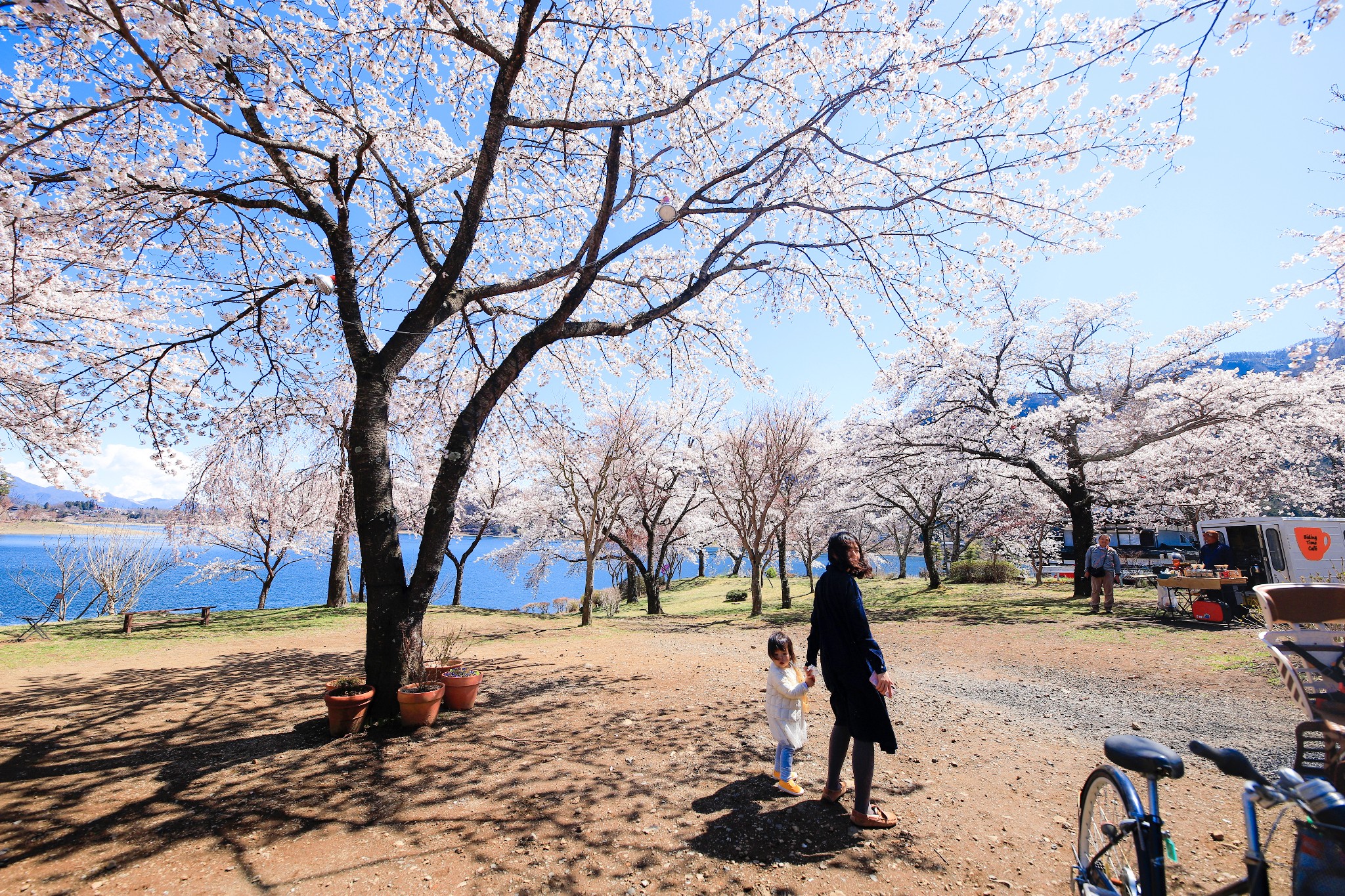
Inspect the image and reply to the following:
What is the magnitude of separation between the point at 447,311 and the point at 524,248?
3.57m

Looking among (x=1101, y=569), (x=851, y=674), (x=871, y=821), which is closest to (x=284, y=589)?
(x=1101, y=569)

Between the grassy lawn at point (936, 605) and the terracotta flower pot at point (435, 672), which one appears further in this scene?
the grassy lawn at point (936, 605)

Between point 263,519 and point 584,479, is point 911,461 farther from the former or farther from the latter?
point 263,519

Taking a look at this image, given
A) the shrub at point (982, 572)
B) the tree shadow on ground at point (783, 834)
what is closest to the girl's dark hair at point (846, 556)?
the tree shadow on ground at point (783, 834)

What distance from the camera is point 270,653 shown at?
30.2 feet

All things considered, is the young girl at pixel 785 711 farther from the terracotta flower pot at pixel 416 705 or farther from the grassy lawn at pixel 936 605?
the grassy lawn at pixel 936 605

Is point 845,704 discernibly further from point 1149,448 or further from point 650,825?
point 1149,448

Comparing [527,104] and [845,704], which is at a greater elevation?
[527,104]

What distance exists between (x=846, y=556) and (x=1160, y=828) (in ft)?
5.95

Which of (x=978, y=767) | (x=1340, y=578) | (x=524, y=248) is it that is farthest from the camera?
(x=524, y=248)

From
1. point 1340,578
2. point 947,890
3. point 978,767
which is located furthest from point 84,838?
point 1340,578

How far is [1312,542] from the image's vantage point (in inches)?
409

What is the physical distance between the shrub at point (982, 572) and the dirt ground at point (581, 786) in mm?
13965

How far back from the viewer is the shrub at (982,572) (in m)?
20.5
